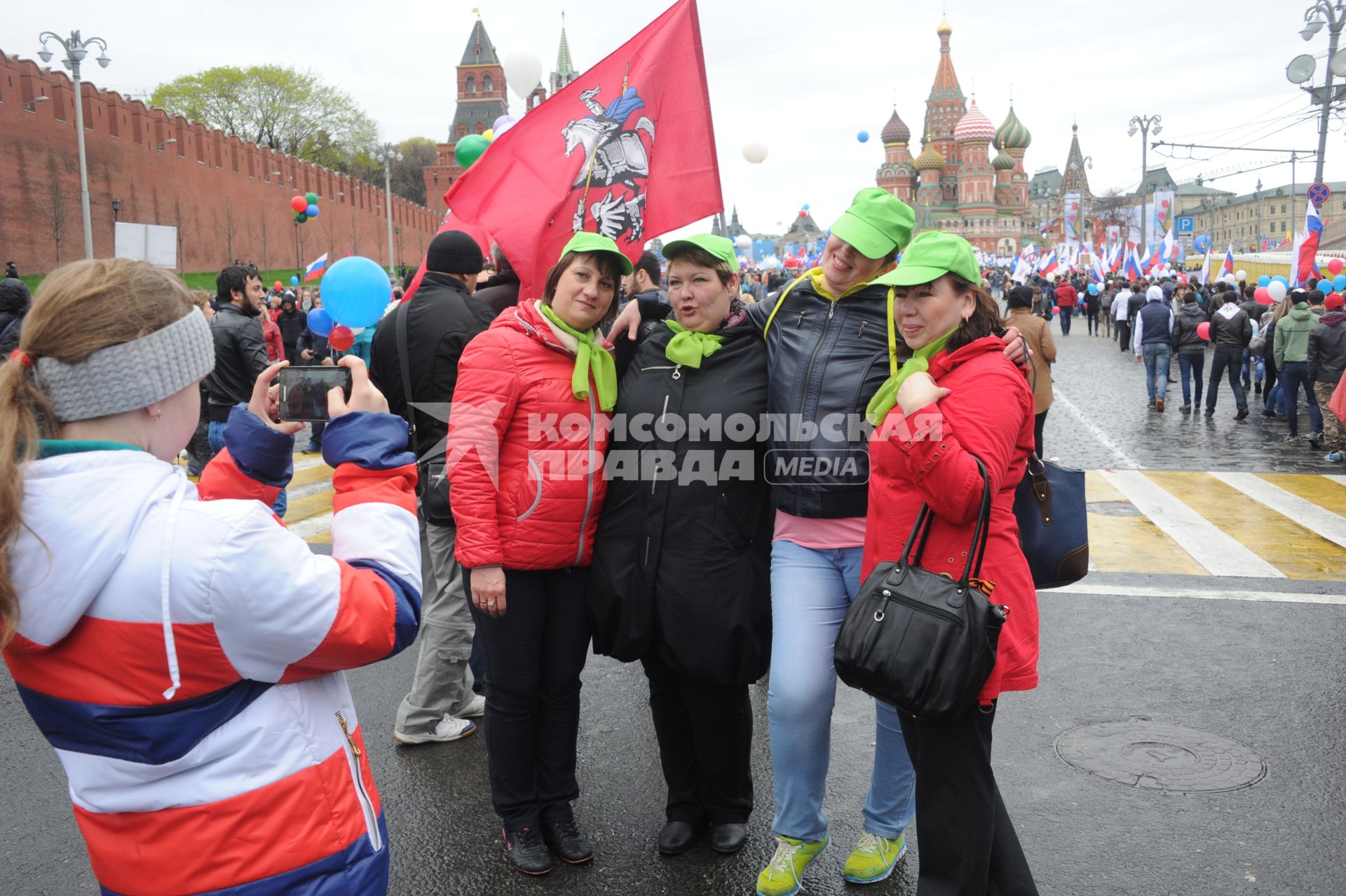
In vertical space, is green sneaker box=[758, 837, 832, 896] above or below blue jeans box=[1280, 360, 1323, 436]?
below

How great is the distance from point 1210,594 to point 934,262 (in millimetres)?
Answer: 4842

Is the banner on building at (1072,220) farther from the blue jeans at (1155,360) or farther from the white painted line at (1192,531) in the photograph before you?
the white painted line at (1192,531)

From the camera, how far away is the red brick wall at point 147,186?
3406cm

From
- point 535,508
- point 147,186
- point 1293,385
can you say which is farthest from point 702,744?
point 147,186

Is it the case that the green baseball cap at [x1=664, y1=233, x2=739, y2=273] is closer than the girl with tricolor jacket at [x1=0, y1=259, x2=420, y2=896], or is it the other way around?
the girl with tricolor jacket at [x1=0, y1=259, x2=420, y2=896]

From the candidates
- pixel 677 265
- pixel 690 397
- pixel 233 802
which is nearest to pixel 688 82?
pixel 677 265

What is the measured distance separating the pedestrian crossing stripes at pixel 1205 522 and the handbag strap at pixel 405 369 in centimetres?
401

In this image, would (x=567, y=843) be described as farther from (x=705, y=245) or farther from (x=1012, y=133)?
(x=1012, y=133)

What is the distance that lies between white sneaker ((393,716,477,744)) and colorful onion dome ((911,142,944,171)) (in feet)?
401

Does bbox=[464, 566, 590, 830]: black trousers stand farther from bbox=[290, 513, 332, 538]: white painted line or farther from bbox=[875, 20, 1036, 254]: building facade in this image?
bbox=[875, 20, 1036, 254]: building facade

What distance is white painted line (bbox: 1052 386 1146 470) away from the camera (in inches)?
451

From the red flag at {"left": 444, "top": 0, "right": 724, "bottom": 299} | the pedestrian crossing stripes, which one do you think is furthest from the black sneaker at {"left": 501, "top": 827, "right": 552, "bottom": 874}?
the pedestrian crossing stripes

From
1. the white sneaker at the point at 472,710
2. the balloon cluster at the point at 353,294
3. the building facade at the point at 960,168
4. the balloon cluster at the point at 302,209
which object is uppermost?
the building facade at the point at 960,168

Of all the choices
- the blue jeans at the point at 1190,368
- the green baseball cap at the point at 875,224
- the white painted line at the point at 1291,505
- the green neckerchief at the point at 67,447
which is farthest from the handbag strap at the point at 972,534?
the blue jeans at the point at 1190,368
